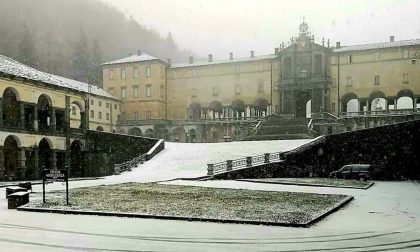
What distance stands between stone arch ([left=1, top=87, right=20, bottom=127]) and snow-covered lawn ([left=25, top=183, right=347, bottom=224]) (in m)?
21.9

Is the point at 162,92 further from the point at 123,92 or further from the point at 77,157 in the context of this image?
the point at 77,157

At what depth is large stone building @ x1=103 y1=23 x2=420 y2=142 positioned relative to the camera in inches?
2379

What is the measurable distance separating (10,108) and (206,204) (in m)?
30.2

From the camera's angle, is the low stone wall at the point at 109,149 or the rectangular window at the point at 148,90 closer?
the low stone wall at the point at 109,149

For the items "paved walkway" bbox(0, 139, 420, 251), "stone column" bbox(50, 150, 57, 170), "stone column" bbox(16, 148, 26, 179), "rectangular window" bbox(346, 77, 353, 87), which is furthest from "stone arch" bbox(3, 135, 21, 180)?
"rectangular window" bbox(346, 77, 353, 87)

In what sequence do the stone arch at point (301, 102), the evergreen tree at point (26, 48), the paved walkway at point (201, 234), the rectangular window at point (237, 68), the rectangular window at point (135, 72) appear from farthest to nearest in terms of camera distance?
the evergreen tree at point (26, 48) < the rectangular window at point (135, 72) < the rectangular window at point (237, 68) < the stone arch at point (301, 102) < the paved walkway at point (201, 234)

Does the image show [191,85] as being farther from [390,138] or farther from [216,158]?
[390,138]

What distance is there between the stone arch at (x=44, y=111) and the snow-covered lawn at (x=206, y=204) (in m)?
23.7

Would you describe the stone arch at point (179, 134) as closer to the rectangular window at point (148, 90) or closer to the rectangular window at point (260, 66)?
the rectangular window at point (148, 90)

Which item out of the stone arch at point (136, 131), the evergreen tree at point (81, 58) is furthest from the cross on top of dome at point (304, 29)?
the evergreen tree at point (81, 58)

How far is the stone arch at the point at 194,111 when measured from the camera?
72.6 meters

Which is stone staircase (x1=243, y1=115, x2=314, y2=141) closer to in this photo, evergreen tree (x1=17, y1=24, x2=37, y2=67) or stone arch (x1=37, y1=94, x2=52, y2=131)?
stone arch (x1=37, y1=94, x2=52, y2=131)

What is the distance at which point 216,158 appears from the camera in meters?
37.6

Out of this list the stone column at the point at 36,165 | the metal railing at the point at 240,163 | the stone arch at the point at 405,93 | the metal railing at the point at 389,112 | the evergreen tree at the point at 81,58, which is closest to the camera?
the metal railing at the point at 240,163
